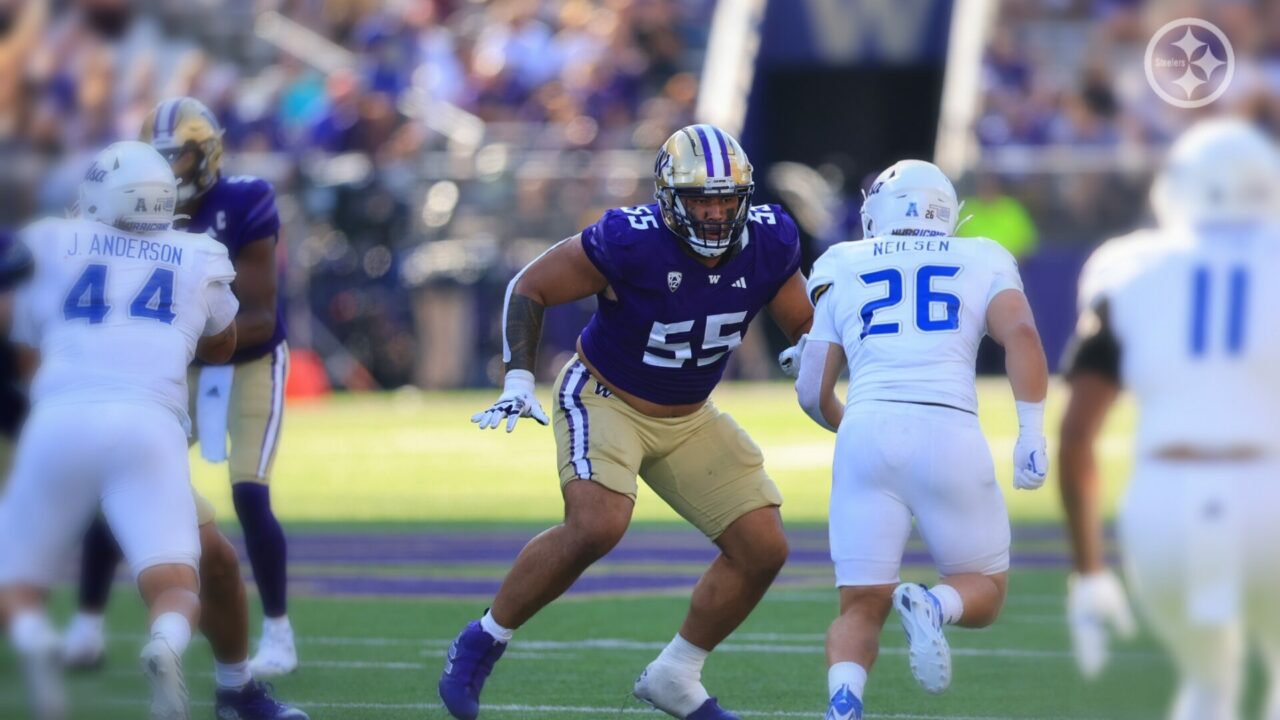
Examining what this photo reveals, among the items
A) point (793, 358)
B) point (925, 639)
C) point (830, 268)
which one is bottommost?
point (925, 639)

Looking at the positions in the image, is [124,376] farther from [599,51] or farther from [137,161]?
[599,51]

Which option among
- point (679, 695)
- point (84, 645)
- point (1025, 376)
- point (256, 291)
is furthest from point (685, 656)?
point (256, 291)

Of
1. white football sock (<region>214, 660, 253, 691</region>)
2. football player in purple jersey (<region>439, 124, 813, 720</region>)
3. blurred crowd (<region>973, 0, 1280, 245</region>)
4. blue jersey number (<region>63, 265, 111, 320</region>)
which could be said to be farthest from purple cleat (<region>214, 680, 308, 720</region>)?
blurred crowd (<region>973, 0, 1280, 245</region>)

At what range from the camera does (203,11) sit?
2455 cm

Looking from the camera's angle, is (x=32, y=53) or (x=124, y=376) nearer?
(x=124, y=376)

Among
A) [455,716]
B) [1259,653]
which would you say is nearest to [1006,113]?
[455,716]

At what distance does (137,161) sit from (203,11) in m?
19.8

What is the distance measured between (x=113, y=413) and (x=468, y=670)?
1470mm

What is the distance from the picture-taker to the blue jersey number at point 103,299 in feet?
17.3

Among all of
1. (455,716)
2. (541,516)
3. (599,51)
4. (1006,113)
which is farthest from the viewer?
(599,51)

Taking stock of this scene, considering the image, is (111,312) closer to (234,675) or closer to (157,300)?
(157,300)

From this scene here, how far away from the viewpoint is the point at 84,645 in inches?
242

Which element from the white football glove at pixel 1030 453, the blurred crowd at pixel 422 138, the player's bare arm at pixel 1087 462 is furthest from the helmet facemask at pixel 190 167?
the blurred crowd at pixel 422 138

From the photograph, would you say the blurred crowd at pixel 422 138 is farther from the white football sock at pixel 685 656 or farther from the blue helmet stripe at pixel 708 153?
the white football sock at pixel 685 656
